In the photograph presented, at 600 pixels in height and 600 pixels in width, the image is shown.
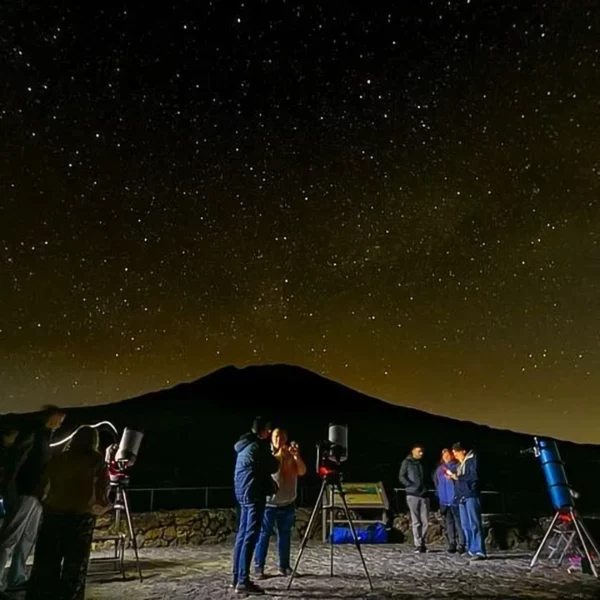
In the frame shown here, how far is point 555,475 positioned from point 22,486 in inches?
251

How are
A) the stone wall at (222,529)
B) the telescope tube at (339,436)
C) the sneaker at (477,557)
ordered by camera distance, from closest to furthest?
the telescope tube at (339,436), the sneaker at (477,557), the stone wall at (222,529)

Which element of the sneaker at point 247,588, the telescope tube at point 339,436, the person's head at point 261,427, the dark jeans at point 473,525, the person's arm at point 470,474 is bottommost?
the sneaker at point 247,588

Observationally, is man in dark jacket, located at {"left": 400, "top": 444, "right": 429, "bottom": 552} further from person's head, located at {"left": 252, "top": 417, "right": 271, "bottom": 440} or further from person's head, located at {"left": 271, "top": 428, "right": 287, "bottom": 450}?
person's head, located at {"left": 252, "top": 417, "right": 271, "bottom": 440}

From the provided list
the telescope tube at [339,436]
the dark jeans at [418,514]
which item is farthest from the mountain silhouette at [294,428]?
the dark jeans at [418,514]

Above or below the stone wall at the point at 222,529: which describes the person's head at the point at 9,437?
above

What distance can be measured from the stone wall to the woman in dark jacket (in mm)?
4777

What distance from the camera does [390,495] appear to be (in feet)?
44.0

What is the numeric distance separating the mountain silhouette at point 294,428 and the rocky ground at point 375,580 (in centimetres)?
259

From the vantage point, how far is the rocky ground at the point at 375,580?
20.9ft

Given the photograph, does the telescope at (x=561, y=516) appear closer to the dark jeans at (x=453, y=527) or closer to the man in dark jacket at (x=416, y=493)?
the dark jeans at (x=453, y=527)

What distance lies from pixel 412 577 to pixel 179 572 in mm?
2768

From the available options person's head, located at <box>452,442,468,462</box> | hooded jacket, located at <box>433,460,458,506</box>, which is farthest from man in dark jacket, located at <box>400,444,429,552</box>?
person's head, located at <box>452,442,468,462</box>

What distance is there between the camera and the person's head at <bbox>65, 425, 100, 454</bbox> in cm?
508

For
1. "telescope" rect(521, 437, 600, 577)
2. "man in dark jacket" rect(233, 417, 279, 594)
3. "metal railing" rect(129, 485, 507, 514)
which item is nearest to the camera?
"man in dark jacket" rect(233, 417, 279, 594)
